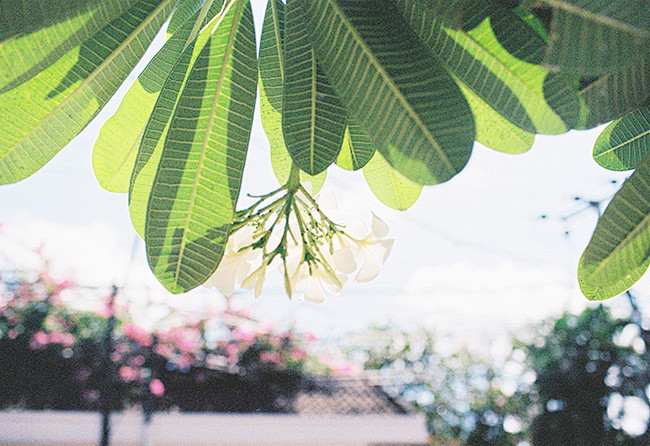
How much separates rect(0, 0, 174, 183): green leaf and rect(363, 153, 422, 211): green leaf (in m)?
0.25

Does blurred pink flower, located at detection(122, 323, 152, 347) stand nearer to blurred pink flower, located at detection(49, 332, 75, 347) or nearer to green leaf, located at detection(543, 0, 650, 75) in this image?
blurred pink flower, located at detection(49, 332, 75, 347)

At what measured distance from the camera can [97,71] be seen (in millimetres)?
455

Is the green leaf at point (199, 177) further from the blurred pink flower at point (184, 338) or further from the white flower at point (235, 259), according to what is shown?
the blurred pink flower at point (184, 338)

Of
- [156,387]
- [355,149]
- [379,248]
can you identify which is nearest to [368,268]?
[379,248]

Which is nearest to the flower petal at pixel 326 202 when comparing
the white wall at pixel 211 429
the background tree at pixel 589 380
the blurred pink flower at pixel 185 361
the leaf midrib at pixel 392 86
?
the leaf midrib at pixel 392 86

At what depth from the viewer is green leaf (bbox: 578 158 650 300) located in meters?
0.39

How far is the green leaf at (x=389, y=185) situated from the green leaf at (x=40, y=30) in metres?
0.28

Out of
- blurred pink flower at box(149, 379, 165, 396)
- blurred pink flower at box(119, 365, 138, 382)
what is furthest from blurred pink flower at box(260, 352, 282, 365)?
blurred pink flower at box(119, 365, 138, 382)

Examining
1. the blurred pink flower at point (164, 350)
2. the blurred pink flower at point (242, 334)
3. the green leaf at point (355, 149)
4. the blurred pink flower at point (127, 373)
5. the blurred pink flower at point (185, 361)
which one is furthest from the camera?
the blurred pink flower at point (242, 334)

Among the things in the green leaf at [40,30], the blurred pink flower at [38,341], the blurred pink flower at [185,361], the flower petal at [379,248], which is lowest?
the blurred pink flower at [185,361]

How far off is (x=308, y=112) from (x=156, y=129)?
0.14 m

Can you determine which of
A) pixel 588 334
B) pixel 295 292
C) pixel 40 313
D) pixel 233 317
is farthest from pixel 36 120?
pixel 588 334

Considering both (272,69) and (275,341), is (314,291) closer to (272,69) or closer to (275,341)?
(272,69)

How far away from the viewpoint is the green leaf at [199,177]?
41 cm
